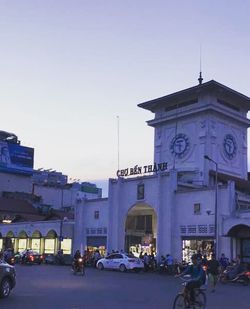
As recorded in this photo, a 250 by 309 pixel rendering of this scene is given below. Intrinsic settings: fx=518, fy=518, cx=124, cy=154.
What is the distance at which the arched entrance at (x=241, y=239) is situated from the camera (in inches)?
1603

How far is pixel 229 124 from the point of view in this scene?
6091 cm

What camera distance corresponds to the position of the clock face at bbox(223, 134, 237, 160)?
60.1m

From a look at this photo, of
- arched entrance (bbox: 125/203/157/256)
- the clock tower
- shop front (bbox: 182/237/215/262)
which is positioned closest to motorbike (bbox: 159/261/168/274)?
shop front (bbox: 182/237/215/262)

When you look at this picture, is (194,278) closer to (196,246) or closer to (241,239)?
(241,239)

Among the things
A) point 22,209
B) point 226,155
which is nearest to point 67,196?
point 22,209

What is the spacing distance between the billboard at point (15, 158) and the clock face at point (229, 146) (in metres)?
50.4

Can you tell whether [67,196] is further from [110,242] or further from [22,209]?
[110,242]

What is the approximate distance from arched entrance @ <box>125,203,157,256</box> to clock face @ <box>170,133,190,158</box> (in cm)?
953

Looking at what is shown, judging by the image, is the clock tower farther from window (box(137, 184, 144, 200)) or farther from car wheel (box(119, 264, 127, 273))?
car wheel (box(119, 264, 127, 273))

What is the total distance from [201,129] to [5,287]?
4300 cm

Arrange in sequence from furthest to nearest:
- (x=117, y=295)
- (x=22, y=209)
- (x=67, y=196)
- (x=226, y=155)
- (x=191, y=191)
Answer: (x=67, y=196) < (x=22, y=209) < (x=226, y=155) < (x=191, y=191) < (x=117, y=295)

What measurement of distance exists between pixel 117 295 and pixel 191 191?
26.5 meters

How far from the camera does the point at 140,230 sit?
5500 centimetres

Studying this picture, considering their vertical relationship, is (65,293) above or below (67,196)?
below
